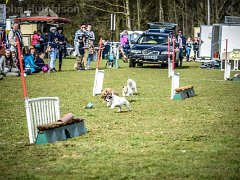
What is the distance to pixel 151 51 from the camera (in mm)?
33094

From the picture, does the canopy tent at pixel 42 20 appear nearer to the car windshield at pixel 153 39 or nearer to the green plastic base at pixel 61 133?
the car windshield at pixel 153 39

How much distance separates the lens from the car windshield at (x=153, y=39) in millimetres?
34250

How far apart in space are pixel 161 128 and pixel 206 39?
31.8m

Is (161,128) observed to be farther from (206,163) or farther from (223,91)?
(223,91)

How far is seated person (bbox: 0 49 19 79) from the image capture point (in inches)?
1011

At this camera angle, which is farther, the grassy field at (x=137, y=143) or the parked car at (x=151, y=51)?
the parked car at (x=151, y=51)

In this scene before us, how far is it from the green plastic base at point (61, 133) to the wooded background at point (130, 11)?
4910 centimetres

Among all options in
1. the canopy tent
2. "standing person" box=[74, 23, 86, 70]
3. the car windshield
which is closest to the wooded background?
the canopy tent

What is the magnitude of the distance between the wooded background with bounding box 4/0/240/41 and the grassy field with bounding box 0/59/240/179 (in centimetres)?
4526

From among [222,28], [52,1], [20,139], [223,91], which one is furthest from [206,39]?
[20,139]

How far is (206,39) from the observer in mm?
42406

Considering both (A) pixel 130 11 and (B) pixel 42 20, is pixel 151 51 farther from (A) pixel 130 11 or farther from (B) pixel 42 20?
(A) pixel 130 11

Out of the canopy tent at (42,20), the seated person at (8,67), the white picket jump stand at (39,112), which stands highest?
the canopy tent at (42,20)

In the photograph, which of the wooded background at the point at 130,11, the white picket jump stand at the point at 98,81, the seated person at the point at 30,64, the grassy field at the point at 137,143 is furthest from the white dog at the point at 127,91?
the wooded background at the point at 130,11
